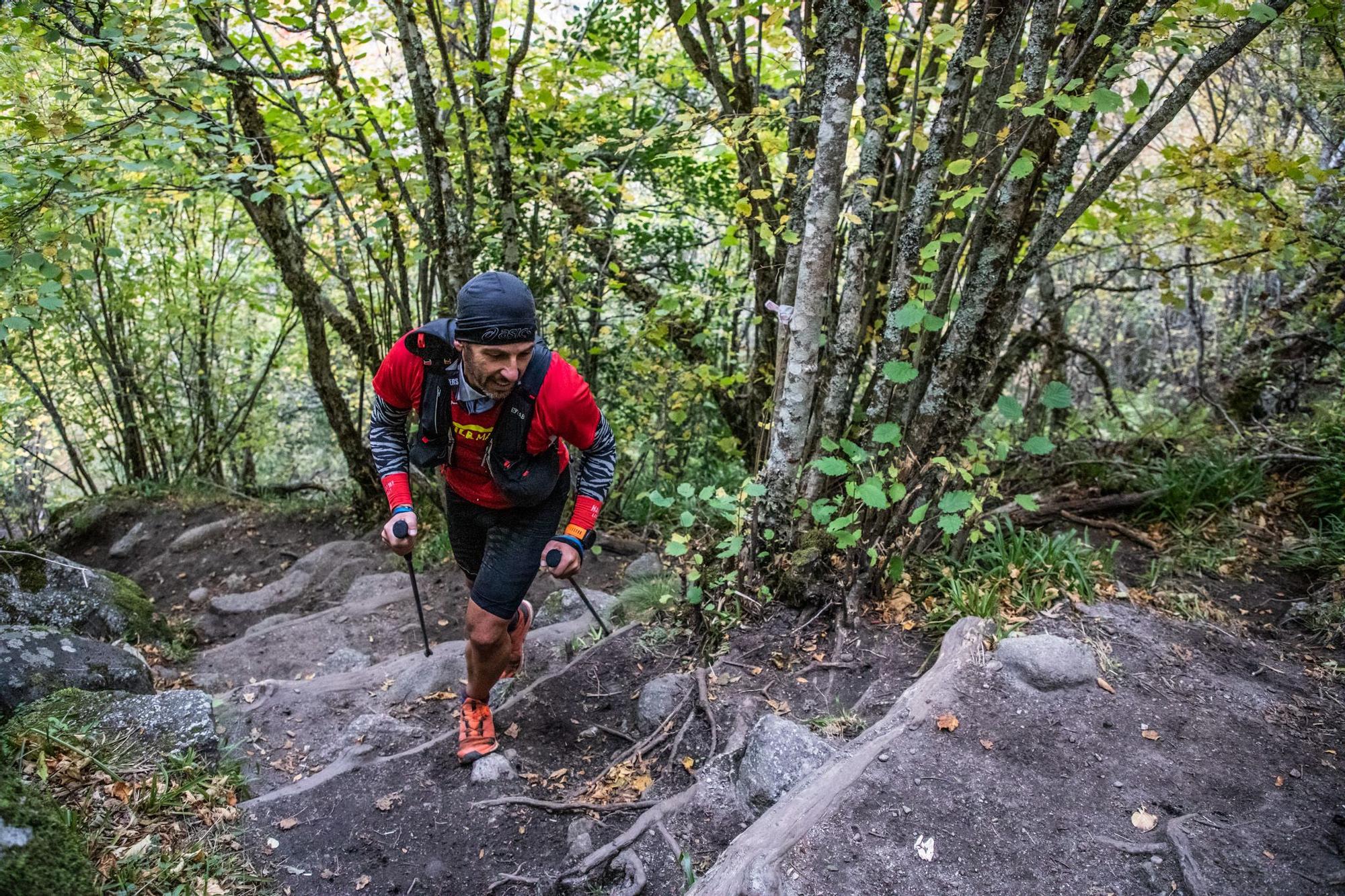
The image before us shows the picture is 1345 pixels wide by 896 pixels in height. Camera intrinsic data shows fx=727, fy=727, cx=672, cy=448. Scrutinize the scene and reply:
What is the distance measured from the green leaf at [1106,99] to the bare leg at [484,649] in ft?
10.7

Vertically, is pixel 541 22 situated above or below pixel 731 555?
above

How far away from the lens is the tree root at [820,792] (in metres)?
2.35

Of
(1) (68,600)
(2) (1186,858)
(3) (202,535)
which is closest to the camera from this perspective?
(2) (1186,858)

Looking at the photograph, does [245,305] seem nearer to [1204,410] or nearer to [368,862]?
[368,862]

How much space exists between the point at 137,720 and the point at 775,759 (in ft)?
8.84

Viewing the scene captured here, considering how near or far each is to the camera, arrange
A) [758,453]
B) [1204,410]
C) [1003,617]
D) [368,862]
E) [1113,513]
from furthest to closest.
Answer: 1. [1204,410]
2. [1113,513]
3. [758,453]
4. [1003,617]
5. [368,862]

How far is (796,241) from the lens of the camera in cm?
397

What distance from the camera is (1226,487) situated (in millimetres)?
4934

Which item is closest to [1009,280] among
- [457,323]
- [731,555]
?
[731,555]

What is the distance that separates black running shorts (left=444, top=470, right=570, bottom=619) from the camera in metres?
3.39

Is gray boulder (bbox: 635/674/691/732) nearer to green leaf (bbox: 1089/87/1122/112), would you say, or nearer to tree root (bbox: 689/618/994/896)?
tree root (bbox: 689/618/994/896)

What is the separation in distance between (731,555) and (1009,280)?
82.4 inches

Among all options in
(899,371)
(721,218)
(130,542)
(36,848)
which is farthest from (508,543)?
(130,542)

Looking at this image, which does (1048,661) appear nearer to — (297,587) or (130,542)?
(297,587)
